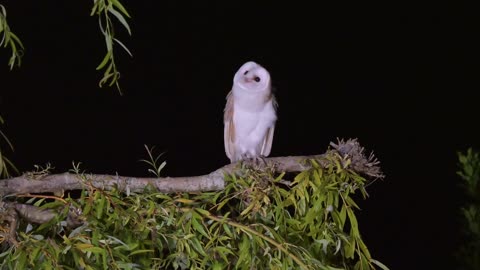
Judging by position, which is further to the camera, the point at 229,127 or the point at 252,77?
the point at 229,127

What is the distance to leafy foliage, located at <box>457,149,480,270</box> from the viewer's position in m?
2.08

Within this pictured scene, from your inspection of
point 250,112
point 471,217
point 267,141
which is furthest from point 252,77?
point 471,217

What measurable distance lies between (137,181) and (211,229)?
0.38 ft

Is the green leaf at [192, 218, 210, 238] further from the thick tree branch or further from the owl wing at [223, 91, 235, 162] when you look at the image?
the owl wing at [223, 91, 235, 162]

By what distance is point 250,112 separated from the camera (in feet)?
5.30

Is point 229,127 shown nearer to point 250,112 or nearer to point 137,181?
point 250,112

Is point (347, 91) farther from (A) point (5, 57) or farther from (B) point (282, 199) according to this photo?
(B) point (282, 199)

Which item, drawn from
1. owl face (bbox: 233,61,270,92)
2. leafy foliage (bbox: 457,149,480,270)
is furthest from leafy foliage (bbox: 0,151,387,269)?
leafy foliage (bbox: 457,149,480,270)

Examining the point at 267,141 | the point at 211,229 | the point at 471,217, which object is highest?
the point at 211,229

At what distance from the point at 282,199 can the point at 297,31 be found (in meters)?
2.22

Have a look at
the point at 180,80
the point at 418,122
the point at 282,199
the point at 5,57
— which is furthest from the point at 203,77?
the point at 282,199

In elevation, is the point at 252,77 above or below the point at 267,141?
above

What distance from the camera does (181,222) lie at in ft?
2.43

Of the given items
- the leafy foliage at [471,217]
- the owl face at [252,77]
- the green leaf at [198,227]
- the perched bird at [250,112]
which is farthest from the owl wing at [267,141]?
the green leaf at [198,227]
